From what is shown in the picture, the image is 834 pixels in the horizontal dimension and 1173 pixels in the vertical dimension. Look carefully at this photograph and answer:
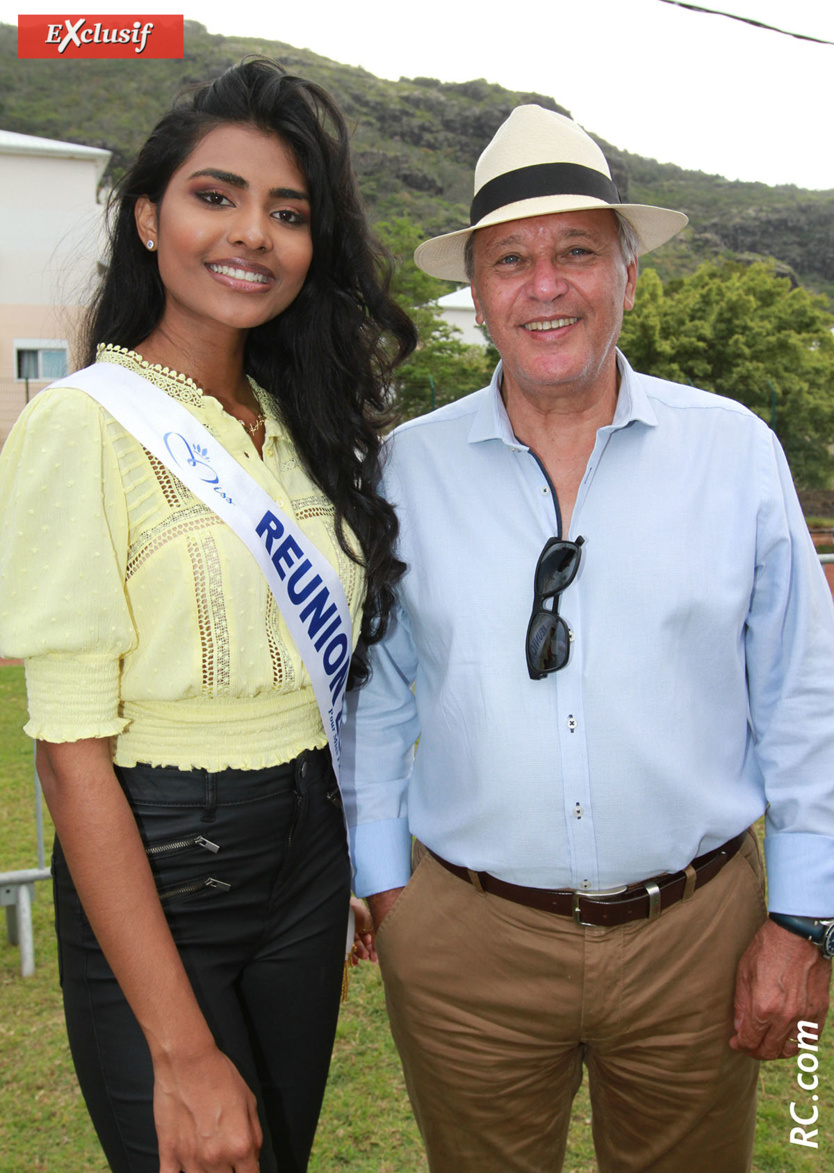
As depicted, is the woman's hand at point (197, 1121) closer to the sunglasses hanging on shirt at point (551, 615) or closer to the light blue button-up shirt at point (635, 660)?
the light blue button-up shirt at point (635, 660)

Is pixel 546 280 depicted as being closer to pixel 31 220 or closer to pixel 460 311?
pixel 31 220

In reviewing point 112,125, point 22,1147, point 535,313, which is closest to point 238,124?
point 535,313

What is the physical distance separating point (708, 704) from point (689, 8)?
5959mm

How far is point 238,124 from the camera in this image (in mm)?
1816

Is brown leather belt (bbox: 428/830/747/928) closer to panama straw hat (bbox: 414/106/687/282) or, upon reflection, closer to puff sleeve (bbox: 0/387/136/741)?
puff sleeve (bbox: 0/387/136/741)

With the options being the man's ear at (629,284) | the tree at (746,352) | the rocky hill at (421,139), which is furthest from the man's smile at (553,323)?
the rocky hill at (421,139)

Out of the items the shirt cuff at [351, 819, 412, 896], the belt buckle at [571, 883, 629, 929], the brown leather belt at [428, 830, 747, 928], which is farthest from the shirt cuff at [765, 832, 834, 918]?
the shirt cuff at [351, 819, 412, 896]

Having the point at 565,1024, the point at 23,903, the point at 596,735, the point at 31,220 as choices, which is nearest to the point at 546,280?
the point at 596,735

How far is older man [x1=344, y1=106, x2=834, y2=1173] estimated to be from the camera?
1862 millimetres

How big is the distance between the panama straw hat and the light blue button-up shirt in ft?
1.30

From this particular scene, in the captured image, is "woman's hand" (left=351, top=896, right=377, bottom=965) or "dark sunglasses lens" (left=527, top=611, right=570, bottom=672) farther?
"woman's hand" (left=351, top=896, right=377, bottom=965)

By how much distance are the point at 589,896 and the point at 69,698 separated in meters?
1.09

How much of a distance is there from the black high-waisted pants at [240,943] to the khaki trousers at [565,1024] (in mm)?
256

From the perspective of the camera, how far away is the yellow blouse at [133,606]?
1.41 metres
